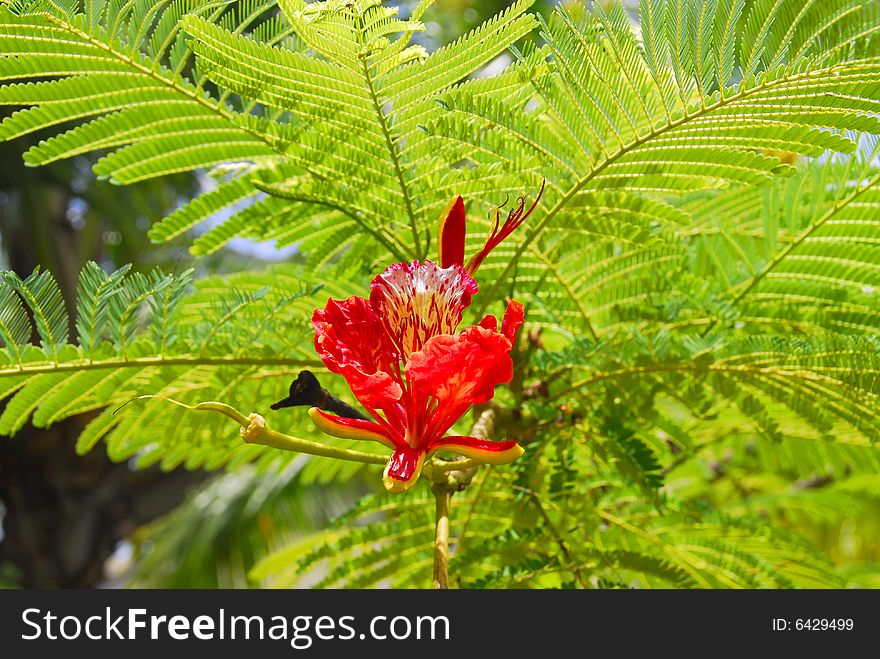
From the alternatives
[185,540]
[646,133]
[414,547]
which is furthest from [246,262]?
[646,133]

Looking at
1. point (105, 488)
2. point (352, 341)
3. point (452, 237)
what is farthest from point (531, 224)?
point (105, 488)

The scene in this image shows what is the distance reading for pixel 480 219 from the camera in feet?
3.83

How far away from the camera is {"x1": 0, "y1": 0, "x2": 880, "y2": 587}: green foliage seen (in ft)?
2.88

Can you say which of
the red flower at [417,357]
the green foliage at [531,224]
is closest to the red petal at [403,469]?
the red flower at [417,357]

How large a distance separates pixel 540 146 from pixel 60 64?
0.51 metres

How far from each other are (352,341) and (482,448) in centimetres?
13

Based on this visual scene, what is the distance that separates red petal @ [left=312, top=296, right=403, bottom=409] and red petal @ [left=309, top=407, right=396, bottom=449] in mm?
16

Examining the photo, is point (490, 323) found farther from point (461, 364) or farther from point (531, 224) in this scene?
point (531, 224)

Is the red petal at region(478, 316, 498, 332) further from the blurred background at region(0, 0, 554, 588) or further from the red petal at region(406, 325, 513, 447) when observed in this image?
the blurred background at region(0, 0, 554, 588)

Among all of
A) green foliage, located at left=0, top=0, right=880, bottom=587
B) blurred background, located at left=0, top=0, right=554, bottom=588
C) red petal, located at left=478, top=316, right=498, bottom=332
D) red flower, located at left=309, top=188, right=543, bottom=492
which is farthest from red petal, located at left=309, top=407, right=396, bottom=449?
blurred background, located at left=0, top=0, right=554, bottom=588

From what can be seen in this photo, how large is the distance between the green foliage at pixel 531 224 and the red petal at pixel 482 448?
323 millimetres

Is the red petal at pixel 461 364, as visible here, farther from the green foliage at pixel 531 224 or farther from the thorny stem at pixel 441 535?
the green foliage at pixel 531 224

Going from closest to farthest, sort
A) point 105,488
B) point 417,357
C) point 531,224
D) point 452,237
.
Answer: point 417,357, point 452,237, point 531,224, point 105,488

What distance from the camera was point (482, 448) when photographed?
2.17 ft
